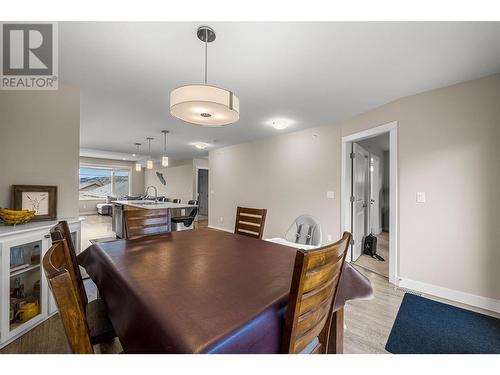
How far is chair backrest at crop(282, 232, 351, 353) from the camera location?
0.76m

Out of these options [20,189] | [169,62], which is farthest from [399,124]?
[20,189]

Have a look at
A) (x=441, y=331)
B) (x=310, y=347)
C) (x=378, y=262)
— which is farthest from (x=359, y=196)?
(x=310, y=347)

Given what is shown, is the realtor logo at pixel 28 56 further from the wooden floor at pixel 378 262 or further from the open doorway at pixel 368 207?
the wooden floor at pixel 378 262

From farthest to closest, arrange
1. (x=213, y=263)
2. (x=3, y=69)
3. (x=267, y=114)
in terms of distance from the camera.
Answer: (x=267, y=114) → (x=3, y=69) → (x=213, y=263)

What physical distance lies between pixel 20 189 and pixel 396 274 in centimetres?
421

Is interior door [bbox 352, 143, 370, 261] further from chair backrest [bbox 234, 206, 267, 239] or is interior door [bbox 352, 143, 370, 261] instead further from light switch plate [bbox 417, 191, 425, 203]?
chair backrest [bbox 234, 206, 267, 239]

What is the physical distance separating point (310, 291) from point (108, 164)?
1049 cm

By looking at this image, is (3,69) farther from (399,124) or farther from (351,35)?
(399,124)

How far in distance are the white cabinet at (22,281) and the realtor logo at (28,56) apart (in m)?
1.39

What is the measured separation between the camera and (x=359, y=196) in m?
3.88

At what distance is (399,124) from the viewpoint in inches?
109

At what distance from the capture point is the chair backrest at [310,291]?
76 centimetres

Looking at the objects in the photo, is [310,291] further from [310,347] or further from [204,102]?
[204,102]

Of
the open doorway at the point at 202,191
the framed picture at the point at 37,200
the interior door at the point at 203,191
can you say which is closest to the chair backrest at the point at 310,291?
the framed picture at the point at 37,200
